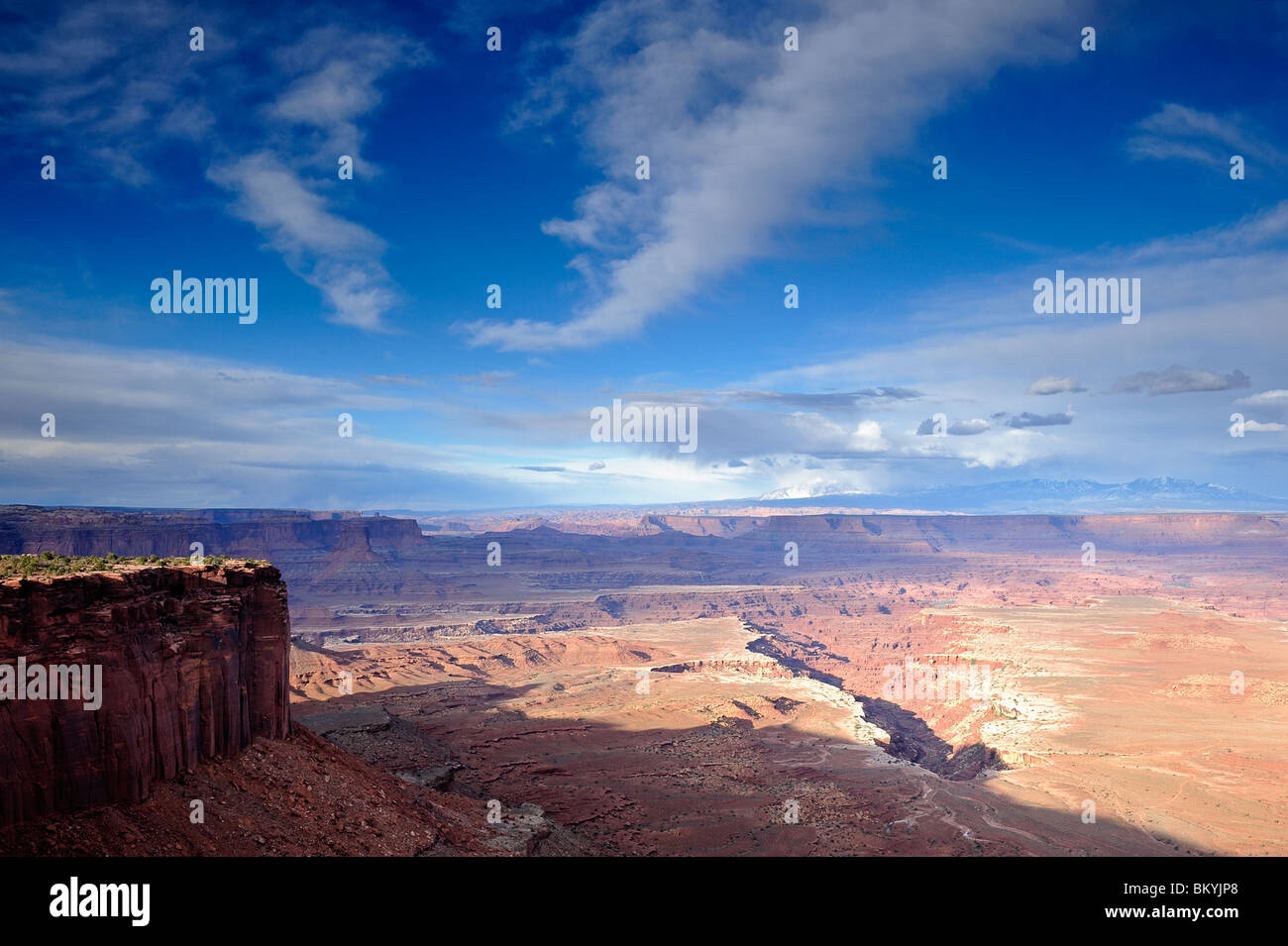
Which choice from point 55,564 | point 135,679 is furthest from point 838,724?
point 55,564

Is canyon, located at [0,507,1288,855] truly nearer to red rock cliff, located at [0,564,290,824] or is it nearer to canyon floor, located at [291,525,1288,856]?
canyon floor, located at [291,525,1288,856]

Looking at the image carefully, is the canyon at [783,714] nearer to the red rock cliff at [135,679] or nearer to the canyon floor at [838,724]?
the canyon floor at [838,724]

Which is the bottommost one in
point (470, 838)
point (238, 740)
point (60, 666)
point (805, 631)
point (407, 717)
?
point (805, 631)

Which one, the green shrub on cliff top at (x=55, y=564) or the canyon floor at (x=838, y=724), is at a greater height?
the green shrub on cliff top at (x=55, y=564)

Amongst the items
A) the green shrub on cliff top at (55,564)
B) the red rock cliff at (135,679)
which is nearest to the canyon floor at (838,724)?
the red rock cliff at (135,679)

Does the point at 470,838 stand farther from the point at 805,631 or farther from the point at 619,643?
the point at 805,631
